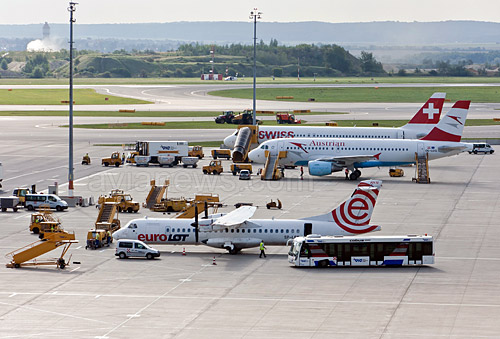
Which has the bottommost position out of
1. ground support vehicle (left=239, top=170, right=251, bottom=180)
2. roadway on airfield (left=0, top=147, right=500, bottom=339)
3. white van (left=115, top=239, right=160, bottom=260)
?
roadway on airfield (left=0, top=147, right=500, bottom=339)

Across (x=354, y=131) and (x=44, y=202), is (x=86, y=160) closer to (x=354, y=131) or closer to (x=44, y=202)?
(x=44, y=202)

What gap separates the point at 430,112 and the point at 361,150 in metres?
20.8

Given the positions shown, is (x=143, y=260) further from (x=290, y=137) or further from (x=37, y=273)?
(x=290, y=137)

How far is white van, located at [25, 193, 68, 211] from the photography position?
278ft

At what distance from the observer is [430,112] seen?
4877 inches

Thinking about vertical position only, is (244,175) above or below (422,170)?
below

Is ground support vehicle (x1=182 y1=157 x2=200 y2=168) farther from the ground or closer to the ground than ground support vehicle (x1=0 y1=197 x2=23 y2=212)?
farther from the ground

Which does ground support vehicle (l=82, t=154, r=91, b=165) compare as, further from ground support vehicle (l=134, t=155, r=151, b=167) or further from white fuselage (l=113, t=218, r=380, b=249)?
white fuselage (l=113, t=218, r=380, b=249)

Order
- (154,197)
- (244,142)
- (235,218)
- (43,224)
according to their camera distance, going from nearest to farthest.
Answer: (235,218) < (43,224) < (154,197) < (244,142)

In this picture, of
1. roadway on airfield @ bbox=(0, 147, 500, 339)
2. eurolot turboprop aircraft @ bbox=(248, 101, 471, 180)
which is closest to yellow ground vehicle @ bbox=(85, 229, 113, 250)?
roadway on airfield @ bbox=(0, 147, 500, 339)

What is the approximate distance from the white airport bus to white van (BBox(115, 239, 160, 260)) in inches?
413

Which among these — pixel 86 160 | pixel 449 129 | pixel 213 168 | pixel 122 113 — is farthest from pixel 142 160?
pixel 122 113

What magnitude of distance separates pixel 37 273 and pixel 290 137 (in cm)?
6068

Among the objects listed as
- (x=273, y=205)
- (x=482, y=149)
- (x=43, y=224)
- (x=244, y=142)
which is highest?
(x=244, y=142)
